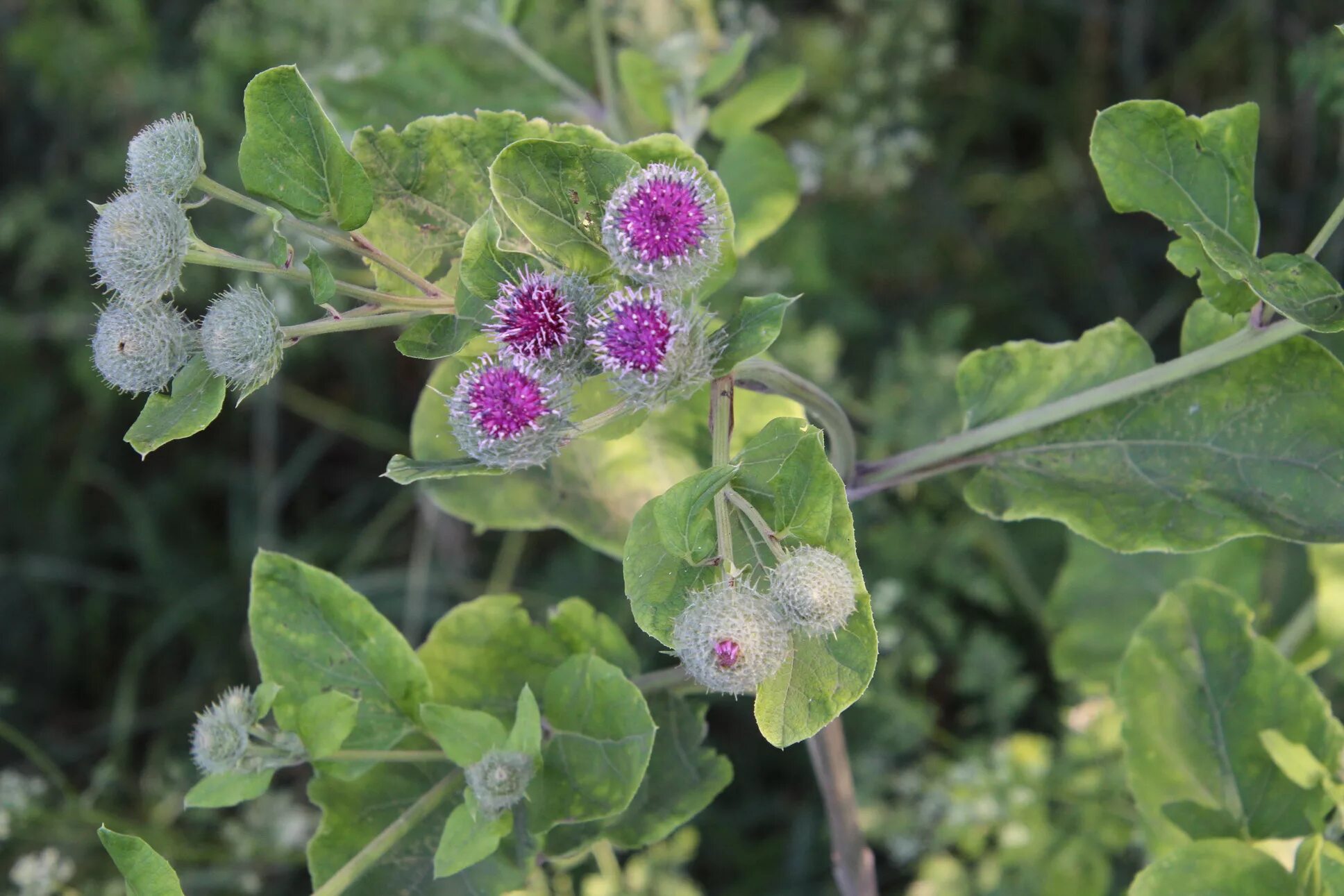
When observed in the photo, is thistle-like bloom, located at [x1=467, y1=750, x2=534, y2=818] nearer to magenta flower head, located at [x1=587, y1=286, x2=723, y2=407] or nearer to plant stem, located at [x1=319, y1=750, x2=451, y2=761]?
plant stem, located at [x1=319, y1=750, x2=451, y2=761]

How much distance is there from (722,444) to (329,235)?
597mm

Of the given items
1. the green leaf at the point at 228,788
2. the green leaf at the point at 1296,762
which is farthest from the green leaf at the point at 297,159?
the green leaf at the point at 1296,762

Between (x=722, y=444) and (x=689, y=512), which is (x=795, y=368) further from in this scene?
(x=689, y=512)

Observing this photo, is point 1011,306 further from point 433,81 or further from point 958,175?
point 433,81

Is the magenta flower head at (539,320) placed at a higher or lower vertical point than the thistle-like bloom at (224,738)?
higher

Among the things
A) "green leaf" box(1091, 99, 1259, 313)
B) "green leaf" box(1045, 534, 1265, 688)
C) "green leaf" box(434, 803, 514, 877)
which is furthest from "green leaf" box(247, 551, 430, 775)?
"green leaf" box(1045, 534, 1265, 688)

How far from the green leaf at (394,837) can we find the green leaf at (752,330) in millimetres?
909

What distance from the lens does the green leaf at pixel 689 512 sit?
1394 mm

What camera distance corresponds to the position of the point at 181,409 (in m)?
1.50

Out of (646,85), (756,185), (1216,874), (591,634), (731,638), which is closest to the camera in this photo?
(731,638)

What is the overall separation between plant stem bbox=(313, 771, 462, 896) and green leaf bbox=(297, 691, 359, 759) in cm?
19

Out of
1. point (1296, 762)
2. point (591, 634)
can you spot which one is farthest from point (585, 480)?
point (1296, 762)

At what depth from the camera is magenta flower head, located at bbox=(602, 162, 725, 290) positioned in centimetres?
146

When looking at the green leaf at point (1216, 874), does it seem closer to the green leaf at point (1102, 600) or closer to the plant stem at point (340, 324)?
the green leaf at point (1102, 600)
